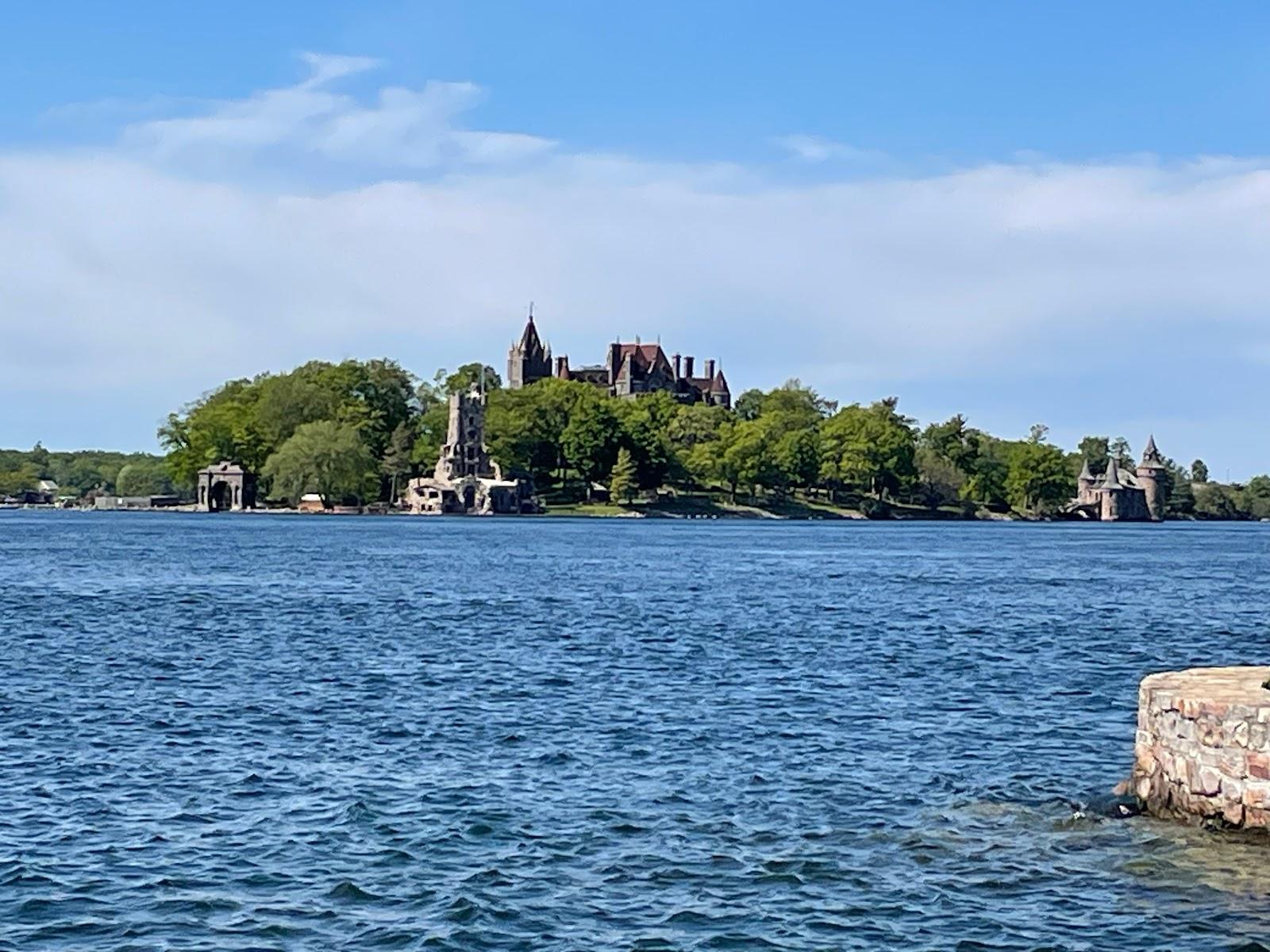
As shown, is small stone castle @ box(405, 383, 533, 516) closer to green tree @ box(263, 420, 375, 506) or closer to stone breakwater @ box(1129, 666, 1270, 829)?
green tree @ box(263, 420, 375, 506)

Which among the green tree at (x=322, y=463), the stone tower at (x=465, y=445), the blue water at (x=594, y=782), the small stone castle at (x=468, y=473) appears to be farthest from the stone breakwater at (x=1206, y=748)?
the small stone castle at (x=468, y=473)

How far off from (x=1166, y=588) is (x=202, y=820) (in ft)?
187

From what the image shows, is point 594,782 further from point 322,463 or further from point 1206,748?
point 322,463

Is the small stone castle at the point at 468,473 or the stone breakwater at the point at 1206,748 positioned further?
the small stone castle at the point at 468,473

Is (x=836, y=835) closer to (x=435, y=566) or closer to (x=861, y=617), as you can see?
(x=861, y=617)

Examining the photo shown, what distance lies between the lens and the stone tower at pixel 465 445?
195m

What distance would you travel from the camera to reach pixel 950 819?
1978 cm

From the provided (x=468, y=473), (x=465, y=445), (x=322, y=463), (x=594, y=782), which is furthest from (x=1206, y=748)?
(x=468, y=473)

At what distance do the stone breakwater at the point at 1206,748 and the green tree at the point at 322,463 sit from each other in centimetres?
17220

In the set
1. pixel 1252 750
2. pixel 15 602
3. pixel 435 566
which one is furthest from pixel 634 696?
pixel 435 566

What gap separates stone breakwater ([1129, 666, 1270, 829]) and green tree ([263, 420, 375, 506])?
172200 millimetres

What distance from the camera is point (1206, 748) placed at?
59.1 feet

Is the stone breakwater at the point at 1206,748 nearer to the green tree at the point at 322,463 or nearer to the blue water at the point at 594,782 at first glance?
the blue water at the point at 594,782

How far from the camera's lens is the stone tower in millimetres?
194625
